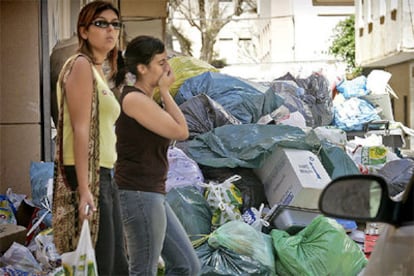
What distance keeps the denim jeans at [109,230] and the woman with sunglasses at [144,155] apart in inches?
1.9

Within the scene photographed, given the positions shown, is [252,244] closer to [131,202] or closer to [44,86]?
[131,202]

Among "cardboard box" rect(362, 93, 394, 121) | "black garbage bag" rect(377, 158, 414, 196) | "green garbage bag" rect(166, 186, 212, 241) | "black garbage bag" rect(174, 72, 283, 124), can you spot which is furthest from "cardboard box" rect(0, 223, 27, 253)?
"cardboard box" rect(362, 93, 394, 121)

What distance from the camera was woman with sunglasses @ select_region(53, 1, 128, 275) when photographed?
2404mm

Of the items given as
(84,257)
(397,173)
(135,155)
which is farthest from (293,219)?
(84,257)

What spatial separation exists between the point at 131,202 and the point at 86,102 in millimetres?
429

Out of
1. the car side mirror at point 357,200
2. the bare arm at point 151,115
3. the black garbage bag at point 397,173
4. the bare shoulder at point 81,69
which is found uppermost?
the bare shoulder at point 81,69

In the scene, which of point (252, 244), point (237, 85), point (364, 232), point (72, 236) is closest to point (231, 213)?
point (252, 244)

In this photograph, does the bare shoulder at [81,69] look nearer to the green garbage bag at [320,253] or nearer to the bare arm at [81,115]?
the bare arm at [81,115]

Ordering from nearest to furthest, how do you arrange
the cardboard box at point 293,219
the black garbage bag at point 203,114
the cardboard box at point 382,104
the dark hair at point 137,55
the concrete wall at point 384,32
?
the dark hair at point 137,55, the cardboard box at point 293,219, the black garbage bag at point 203,114, the cardboard box at point 382,104, the concrete wall at point 384,32

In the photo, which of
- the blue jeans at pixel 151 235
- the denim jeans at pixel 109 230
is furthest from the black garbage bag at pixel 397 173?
the denim jeans at pixel 109 230

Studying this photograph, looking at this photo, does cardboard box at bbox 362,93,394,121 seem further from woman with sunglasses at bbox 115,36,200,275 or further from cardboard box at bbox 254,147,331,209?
woman with sunglasses at bbox 115,36,200,275

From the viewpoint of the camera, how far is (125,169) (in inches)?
103

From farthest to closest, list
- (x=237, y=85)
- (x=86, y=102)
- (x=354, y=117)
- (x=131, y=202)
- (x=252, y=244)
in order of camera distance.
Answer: (x=354, y=117)
(x=237, y=85)
(x=252, y=244)
(x=131, y=202)
(x=86, y=102)

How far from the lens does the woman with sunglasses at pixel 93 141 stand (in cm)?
240
